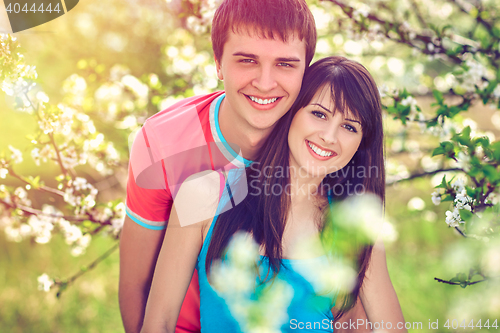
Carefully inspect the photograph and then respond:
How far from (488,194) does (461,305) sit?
8.84 feet

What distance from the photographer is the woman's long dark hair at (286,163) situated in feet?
5.90

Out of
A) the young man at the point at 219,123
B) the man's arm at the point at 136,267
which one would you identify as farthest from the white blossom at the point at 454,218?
the man's arm at the point at 136,267

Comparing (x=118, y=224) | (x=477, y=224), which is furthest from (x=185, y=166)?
(x=477, y=224)

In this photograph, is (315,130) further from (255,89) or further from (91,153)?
(91,153)

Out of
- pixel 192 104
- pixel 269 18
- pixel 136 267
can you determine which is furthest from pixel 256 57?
pixel 136 267

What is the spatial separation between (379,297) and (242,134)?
1.20 metres

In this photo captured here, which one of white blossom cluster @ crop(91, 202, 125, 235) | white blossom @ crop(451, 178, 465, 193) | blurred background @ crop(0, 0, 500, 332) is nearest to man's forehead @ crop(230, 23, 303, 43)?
blurred background @ crop(0, 0, 500, 332)

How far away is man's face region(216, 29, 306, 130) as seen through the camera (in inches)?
71.1

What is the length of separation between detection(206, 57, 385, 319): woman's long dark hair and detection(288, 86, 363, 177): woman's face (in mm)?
36

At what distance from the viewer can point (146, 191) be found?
2.10 meters

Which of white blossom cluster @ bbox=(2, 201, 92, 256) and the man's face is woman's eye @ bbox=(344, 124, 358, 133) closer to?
the man's face

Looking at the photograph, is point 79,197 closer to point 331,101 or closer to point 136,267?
point 136,267

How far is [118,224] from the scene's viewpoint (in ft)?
7.64

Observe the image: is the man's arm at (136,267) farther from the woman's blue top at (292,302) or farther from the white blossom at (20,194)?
the white blossom at (20,194)
